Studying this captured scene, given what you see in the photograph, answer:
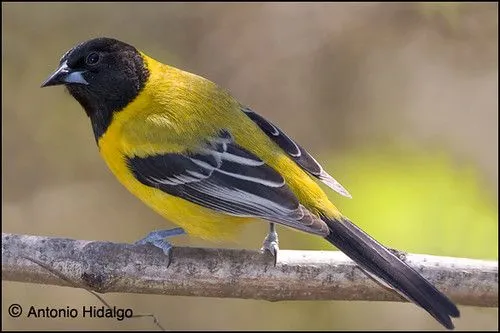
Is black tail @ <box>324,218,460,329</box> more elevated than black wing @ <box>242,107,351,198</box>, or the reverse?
black wing @ <box>242,107,351,198</box>

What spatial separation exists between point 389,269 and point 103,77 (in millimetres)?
1858

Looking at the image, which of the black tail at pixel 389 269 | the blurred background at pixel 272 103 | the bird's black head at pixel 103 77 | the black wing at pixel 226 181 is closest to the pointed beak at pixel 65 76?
the bird's black head at pixel 103 77

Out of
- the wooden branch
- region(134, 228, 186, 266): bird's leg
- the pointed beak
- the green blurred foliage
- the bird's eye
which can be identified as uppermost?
the bird's eye

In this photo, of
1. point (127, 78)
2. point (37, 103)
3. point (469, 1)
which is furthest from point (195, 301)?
point (469, 1)

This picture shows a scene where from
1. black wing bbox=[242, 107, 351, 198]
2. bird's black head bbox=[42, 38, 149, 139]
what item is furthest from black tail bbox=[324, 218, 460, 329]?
bird's black head bbox=[42, 38, 149, 139]

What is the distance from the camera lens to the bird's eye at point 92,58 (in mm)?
4883

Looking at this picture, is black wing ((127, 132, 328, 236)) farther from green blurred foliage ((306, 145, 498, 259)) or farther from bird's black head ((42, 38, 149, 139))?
green blurred foliage ((306, 145, 498, 259))

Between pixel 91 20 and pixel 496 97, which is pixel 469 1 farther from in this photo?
pixel 91 20

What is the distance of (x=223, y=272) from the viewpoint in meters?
4.35

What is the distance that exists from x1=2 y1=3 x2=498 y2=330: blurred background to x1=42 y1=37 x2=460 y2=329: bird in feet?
6.46

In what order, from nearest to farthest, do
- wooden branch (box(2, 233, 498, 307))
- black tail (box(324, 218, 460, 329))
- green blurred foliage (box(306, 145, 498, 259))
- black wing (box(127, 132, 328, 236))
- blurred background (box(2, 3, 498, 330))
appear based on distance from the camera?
1. black tail (box(324, 218, 460, 329))
2. wooden branch (box(2, 233, 498, 307))
3. black wing (box(127, 132, 328, 236))
4. green blurred foliage (box(306, 145, 498, 259))
5. blurred background (box(2, 3, 498, 330))

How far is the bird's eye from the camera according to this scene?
4883 millimetres

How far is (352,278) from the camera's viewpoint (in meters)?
4.37

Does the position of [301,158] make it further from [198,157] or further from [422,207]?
[422,207]
